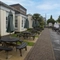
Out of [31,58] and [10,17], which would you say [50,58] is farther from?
[10,17]

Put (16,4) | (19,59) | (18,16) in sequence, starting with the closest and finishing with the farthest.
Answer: (19,59), (18,16), (16,4)

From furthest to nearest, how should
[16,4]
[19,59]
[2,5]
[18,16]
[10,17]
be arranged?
[16,4]
[18,16]
[2,5]
[10,17]
[19,59]

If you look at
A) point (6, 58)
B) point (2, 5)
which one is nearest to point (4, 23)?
point (2, 5)

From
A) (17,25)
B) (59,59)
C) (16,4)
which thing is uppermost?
(16,4)

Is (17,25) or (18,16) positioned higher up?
(18,16)

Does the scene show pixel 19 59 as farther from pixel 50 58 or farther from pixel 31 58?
pixel 50 58

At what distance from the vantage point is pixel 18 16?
919 inches

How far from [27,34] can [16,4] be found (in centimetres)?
2323

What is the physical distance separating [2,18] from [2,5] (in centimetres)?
171

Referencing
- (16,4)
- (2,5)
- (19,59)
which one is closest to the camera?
(19,59)

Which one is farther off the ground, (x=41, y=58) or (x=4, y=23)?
(x=4, y=23)

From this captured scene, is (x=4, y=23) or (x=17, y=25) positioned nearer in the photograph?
(x=4, y=23)

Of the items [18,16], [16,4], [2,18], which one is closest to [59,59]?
[2,18]

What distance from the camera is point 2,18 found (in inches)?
633
